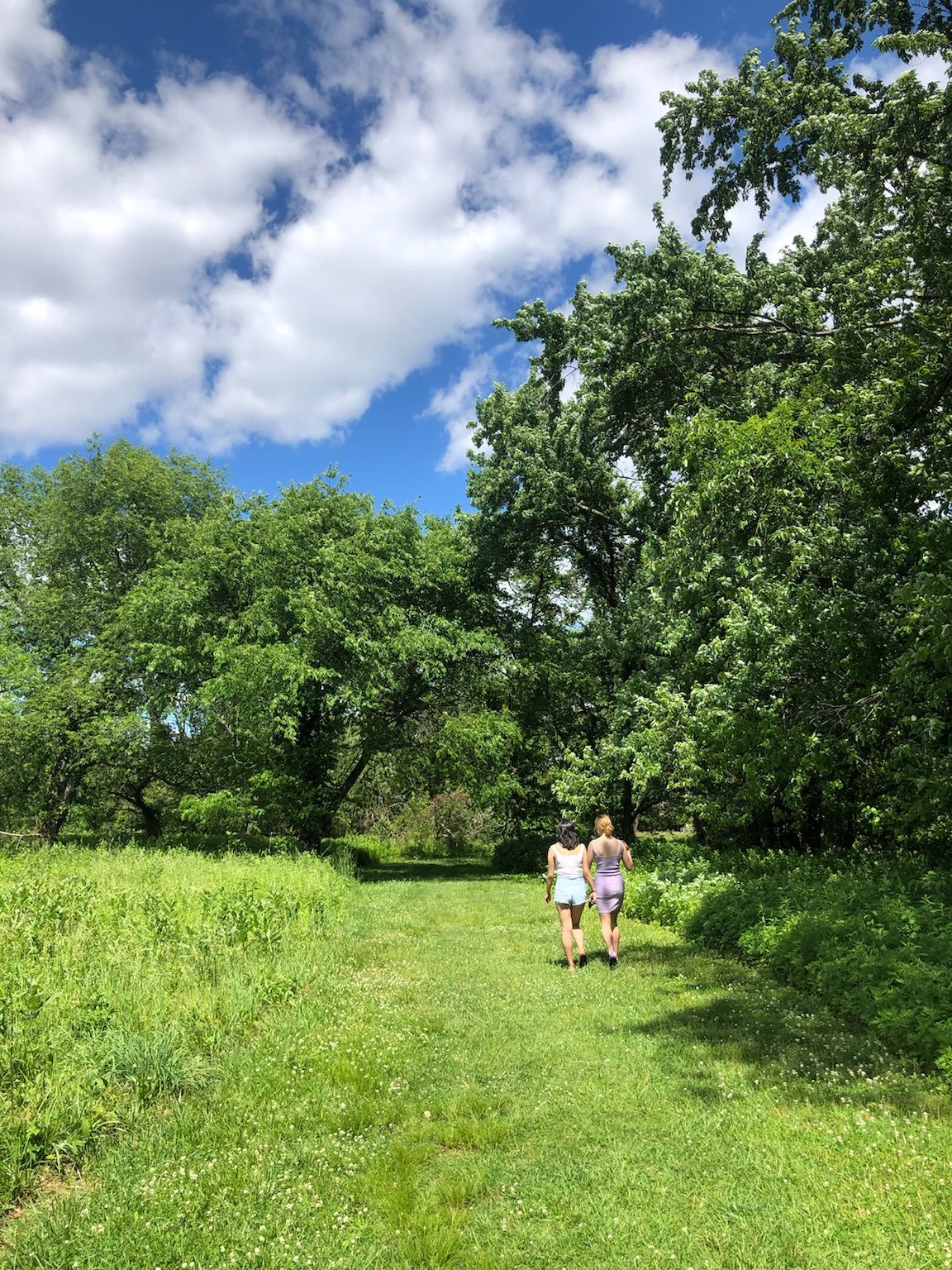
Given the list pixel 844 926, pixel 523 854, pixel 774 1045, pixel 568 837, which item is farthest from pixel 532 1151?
pixel 523 854

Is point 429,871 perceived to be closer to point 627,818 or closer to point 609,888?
point 627,818

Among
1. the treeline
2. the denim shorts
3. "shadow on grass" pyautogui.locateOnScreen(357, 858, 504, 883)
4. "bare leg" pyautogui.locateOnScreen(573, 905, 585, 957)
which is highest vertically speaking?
the treeline

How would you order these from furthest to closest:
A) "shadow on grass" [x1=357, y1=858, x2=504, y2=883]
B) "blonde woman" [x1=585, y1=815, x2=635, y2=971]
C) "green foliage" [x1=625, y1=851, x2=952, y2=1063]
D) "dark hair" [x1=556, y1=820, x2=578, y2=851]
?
"shadow on grass" [x1=357, y1=858, x2=504, y2=883] < "dark hair" [x1=556, y1=820, x2=578, y2=851] < "blonde woman" [x1=585, y1=815, x2=635, y2=971] < "green foliage" [x1=625, y1=851, x2=952, y2=1063]

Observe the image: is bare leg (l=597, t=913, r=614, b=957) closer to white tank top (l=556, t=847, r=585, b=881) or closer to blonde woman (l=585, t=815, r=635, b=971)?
blonde woman (l=585, t=815, r=635, b=971)

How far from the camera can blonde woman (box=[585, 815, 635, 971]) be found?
924 centimetres

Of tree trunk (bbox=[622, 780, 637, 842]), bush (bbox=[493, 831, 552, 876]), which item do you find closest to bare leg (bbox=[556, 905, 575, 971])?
tree trunk (bbox=[622, 780, 637, 842])

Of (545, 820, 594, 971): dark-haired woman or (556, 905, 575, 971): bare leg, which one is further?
(545, 820, 594, 971): dark-haired woman

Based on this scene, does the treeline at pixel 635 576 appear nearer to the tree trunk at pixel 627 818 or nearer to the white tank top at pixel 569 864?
the tree trunk at pixel 627 818

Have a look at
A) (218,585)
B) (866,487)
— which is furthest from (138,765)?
(866,487)

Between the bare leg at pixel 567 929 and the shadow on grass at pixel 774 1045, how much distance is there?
76 centimetres

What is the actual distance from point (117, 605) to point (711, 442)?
86.5ft

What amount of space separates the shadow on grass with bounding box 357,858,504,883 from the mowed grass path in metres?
→ 15.5

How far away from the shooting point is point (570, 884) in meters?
9.38

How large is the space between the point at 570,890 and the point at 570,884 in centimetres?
8
